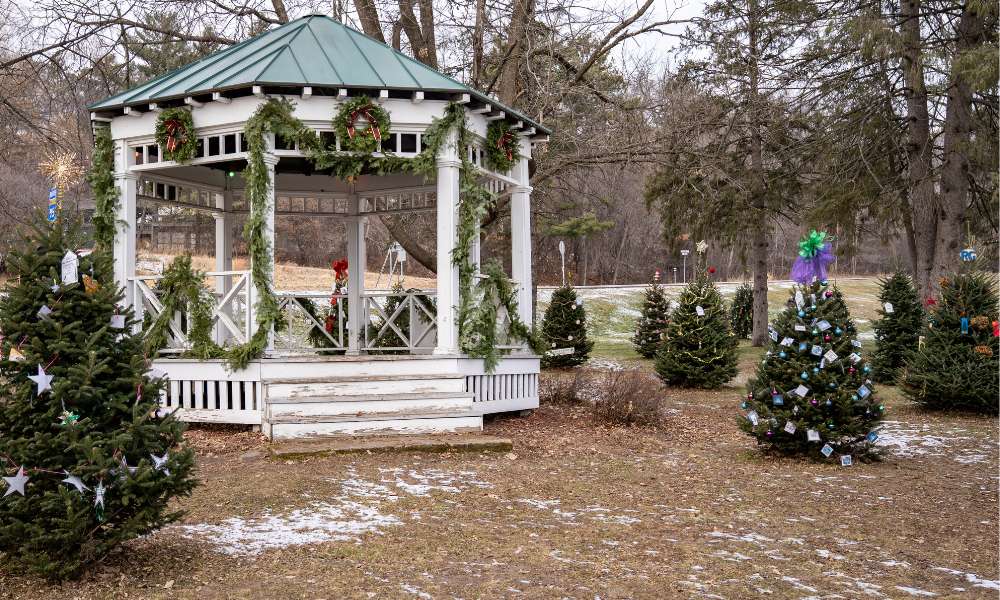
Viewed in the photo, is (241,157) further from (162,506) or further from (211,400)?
(162,506)

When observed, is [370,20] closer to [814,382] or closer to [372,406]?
[372,406]

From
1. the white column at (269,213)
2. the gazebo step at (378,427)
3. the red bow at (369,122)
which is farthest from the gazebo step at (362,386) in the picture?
the red bow at (369,122)

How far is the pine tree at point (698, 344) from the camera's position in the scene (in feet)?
49.2

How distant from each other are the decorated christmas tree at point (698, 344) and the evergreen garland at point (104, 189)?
9650mm

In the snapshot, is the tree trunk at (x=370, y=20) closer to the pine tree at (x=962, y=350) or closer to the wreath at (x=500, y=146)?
the wreath at (x=500, y=146)

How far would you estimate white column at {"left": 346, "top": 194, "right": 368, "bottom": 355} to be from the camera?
11914 millimetres

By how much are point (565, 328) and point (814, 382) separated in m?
10.0

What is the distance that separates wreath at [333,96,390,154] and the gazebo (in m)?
0.01

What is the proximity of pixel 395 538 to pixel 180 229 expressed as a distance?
1345 inches

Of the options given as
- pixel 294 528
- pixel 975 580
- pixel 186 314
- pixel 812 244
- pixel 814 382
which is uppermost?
pixel 812 244

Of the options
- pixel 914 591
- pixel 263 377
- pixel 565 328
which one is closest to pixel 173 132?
pixel 263 377

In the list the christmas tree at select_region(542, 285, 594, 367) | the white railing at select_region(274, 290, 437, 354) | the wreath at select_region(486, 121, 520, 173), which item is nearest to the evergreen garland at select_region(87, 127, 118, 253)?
the white railing at select_region(274, 290, 437, 354)

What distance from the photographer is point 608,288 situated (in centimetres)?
3606

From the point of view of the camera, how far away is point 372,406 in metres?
8.41
